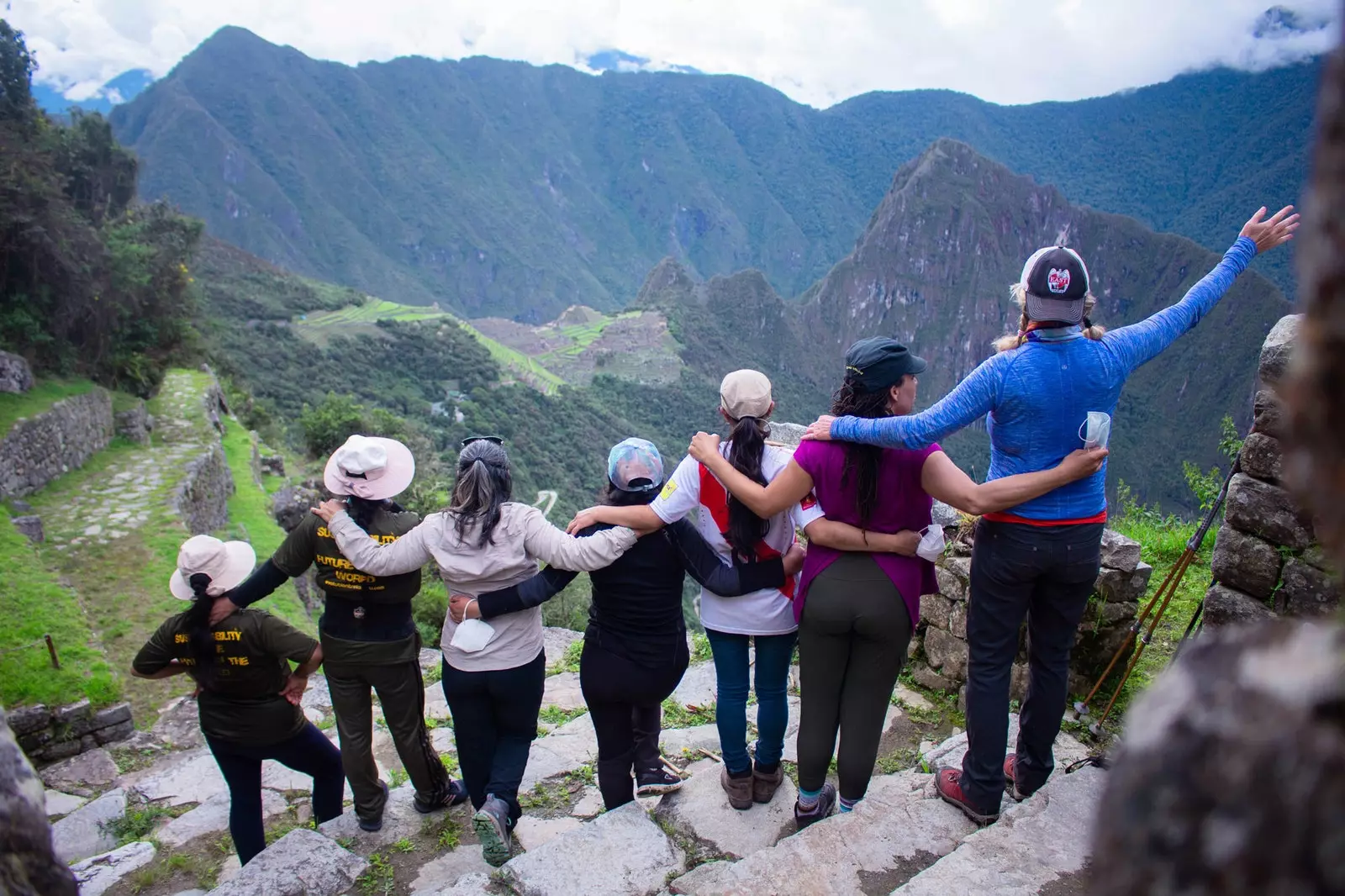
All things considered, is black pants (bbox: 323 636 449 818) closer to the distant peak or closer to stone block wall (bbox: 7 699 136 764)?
stone block wall (bbox: 7 699 136 764)

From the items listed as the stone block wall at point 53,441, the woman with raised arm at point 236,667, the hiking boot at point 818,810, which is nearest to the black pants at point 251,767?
the woman with raised arm at point 236,667

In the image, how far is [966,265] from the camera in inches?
4847

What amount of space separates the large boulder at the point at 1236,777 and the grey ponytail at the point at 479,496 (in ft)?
9.00

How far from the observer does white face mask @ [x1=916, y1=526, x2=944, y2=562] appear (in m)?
2.76

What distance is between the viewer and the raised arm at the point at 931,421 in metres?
2.50

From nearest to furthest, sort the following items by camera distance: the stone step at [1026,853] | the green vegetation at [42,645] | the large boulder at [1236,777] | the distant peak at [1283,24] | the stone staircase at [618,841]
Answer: the large boulder at [1236,777], the stone step at [1026,853], the stone staircase at [618,841], the green vegetation at [42,645], the distant peak at [1283,24]

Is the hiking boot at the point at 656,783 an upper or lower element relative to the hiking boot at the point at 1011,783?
lower

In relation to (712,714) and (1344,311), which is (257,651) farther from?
(1344,311)

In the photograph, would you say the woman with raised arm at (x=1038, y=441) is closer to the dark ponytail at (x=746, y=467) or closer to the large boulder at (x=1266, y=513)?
the dark ponytail at (x=746, y=467)

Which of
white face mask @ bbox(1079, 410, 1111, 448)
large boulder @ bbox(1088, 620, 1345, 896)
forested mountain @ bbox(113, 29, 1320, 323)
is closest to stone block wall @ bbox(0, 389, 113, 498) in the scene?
white face mask @ bbox(1079, 410, 1111, 448)

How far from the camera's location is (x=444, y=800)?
12.9ft

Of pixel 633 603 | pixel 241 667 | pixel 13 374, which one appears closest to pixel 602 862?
pixel 633 603

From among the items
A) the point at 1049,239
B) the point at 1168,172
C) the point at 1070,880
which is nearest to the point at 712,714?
the point at 1070,880

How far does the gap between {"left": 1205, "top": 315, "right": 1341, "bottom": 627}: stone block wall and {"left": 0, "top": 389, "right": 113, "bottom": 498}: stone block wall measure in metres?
12.5
